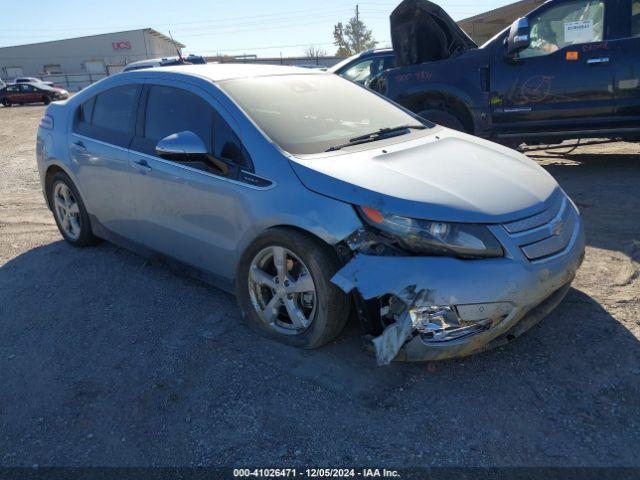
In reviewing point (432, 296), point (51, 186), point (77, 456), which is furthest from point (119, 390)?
point (51, 186)

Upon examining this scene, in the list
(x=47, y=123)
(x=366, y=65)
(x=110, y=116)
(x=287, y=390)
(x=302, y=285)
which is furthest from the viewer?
(x=366, y=65)

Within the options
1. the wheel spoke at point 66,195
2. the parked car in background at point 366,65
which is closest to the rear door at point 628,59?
the parked car in background at point 366,65

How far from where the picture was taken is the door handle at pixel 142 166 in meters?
3.98

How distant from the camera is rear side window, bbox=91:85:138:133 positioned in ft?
14.1

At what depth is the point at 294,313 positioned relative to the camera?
321cm

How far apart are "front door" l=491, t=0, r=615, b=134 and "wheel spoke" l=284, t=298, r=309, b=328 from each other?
471cm

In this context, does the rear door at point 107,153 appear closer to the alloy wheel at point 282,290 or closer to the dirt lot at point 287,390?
the dirt lot at point 287,390

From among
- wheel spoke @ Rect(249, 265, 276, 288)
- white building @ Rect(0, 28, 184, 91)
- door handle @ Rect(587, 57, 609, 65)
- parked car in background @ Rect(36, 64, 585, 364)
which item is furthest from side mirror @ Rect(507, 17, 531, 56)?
white building @ Rect(0, 28, 184, 91)

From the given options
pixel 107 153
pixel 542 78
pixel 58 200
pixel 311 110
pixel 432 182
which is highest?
pixel 542 78

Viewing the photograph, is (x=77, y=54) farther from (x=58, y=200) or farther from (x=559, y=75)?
(x=559, y=75)

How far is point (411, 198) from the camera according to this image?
282cm

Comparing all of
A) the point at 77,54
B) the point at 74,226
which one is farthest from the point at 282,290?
the point at 77,54

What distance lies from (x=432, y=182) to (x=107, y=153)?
8.94ft

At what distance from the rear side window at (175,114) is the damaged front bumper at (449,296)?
60.6 inches
